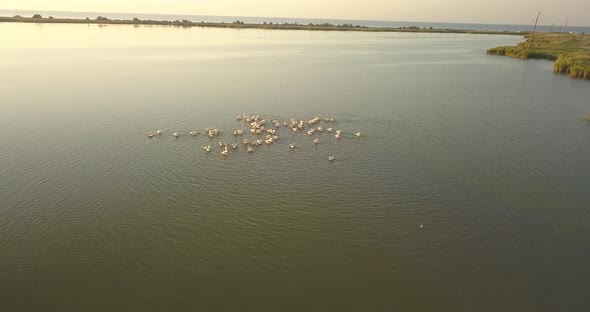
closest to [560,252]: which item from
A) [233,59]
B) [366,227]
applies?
[366,227]

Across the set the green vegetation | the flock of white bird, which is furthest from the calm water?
the green vegetation

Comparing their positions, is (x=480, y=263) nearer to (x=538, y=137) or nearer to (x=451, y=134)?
(x=451, y=134)

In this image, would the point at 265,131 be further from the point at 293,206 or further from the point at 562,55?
the point at 562,55

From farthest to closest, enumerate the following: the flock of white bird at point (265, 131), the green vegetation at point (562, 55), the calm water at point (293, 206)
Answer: the green vegetation at point (562, 55)
the flock of white bird at point (265, 131)
the calm water at point (293, 206)

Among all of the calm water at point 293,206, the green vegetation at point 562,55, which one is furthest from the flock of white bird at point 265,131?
the green vegetation at point 562,55

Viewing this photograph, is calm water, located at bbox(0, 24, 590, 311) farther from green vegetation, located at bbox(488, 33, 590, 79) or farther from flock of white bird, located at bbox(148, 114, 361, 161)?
green vegetation, located at bbox(488, 33, 590, 79)

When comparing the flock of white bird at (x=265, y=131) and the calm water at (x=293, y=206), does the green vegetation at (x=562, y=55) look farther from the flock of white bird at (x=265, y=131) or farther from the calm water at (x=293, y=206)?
the flock of white bird at (x=265, y=131)
